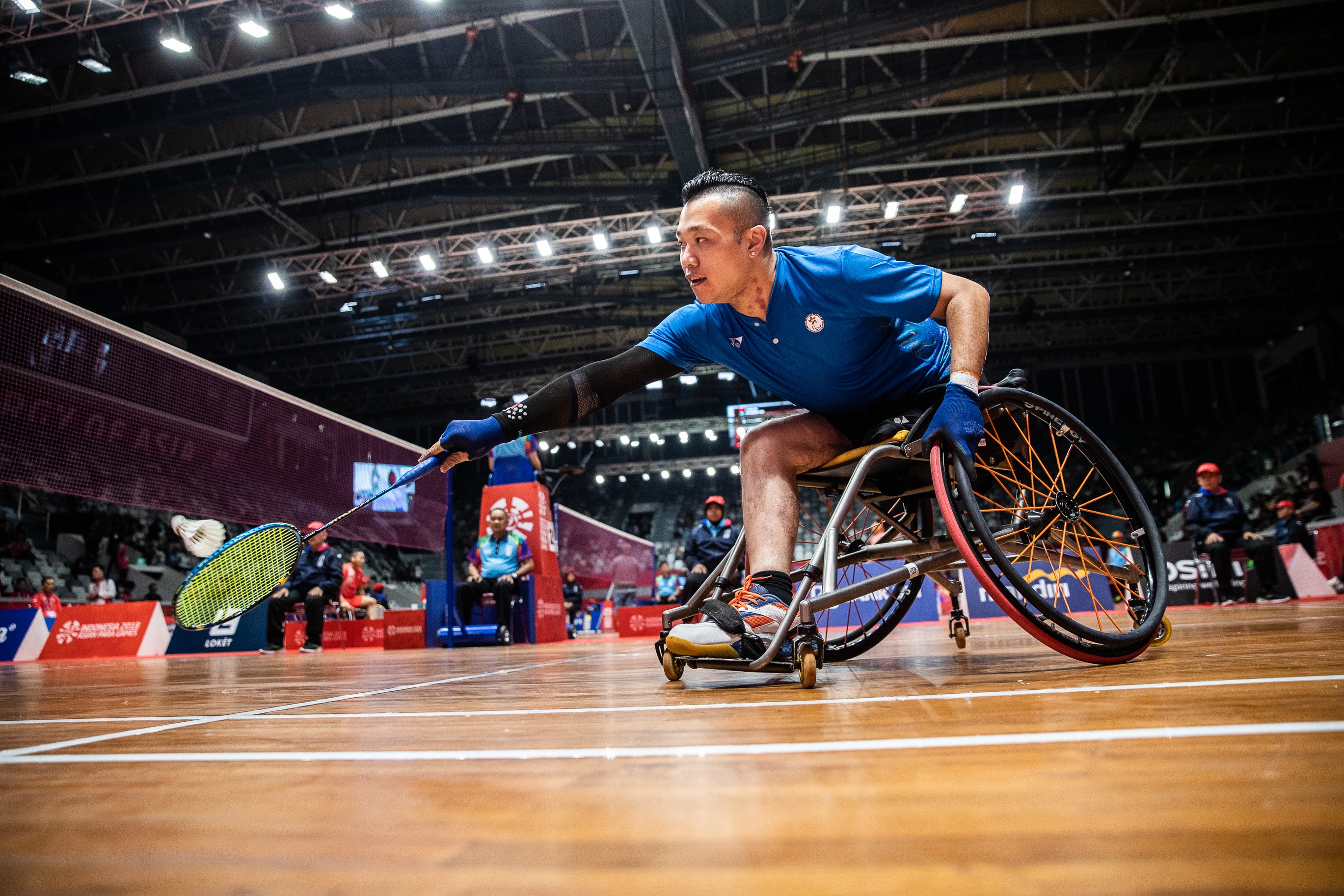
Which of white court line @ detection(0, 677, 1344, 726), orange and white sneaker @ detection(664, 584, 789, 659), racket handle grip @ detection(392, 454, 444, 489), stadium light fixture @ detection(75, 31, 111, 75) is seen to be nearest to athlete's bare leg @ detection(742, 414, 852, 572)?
orange and white sneaker @ detection(664, 584, 789, 659)

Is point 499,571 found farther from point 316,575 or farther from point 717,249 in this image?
point 717,249

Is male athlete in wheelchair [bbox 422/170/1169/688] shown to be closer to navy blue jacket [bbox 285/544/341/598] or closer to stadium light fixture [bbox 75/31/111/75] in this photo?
navy blue jacket [bbox 285/544/341/598]

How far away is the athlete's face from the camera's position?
5.51ft

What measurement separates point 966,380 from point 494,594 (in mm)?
5865

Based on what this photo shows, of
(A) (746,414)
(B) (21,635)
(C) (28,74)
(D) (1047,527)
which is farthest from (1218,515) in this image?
(A) (746,414)

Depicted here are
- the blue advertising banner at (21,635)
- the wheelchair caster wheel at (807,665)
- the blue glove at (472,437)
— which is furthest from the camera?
the blue advertising banner at (21,635)

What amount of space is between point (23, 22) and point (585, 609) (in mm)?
12324

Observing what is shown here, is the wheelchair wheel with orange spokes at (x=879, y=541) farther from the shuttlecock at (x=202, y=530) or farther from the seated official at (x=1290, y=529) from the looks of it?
the seated official at (x=1290, y=529)

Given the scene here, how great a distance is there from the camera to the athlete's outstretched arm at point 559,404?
190 centimetres

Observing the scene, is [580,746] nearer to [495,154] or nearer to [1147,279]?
[495,154]

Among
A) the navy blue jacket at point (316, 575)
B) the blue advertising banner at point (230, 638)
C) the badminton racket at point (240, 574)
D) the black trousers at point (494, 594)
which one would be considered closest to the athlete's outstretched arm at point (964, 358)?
the badminton racket at point (240, 574)

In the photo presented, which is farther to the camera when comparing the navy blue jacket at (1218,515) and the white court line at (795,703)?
the navy blue jacket at (1218,515)

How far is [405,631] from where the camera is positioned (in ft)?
23.0

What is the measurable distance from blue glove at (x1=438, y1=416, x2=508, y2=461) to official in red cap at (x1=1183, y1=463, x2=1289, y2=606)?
6.70 metres
